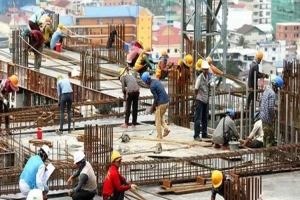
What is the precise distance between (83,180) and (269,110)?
6376mm

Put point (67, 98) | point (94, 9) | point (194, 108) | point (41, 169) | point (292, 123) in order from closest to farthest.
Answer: point (41, 169) → point (292, 123) → point (67, 98) → point (194, 108) → point (94, 9)

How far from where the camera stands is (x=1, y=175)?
66.9 ft

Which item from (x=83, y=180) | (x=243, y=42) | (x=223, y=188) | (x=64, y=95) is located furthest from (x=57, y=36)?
(x=243, y=42)

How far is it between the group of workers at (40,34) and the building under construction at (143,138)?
0.72 metres

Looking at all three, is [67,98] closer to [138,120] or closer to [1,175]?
[138,120]

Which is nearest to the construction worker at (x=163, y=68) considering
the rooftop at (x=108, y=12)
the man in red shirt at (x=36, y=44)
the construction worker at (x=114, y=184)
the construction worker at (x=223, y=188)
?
the man in red shirt at (x=36, y=44)

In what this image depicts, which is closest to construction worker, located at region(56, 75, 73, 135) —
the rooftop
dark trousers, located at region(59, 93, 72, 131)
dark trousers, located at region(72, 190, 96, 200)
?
dark trousers, located at region(59, 93, 72, 131)

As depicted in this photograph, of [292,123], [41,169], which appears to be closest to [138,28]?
[292,123]

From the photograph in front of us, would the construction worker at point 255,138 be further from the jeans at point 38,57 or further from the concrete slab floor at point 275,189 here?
the jeans at point 38,57

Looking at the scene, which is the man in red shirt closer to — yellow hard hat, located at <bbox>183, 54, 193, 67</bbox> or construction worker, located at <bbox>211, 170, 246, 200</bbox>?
yellow hard hat, located at <bbox>183, 54, 193, 67</bbox>

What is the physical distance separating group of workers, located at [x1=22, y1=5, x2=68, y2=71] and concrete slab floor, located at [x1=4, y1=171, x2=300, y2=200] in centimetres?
1393

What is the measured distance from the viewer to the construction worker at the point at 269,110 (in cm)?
2358

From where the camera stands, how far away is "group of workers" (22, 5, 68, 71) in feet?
113

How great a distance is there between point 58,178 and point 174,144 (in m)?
4.63
